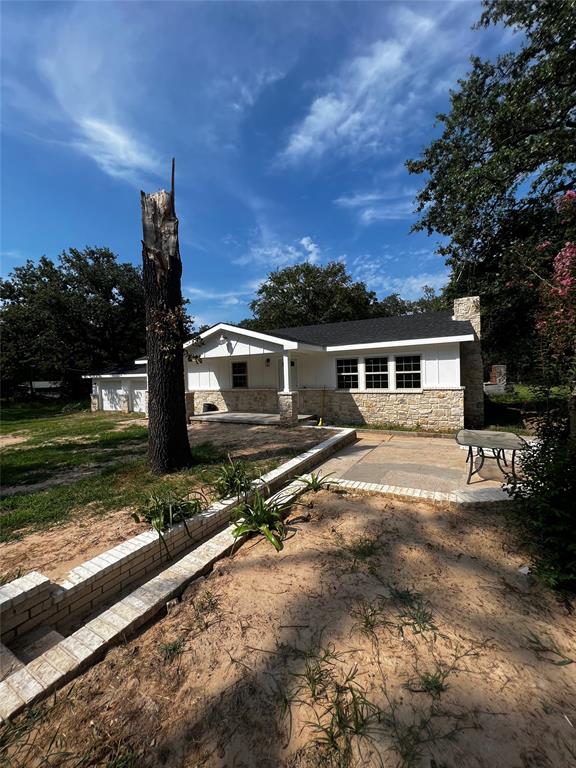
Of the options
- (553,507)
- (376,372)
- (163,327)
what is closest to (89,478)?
(163,327)

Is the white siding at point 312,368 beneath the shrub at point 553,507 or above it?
above

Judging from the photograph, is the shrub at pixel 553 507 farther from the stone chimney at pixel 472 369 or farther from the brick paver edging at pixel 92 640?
the stone chimney at pixel 472 369

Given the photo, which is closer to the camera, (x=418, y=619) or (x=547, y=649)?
(x=547, y=649)

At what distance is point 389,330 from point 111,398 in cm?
1735

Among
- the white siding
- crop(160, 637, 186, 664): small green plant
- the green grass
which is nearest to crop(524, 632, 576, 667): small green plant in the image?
crop(160, 637, 186, 664): small green plant

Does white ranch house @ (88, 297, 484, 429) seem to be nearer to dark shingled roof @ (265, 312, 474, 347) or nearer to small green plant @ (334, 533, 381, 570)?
dark shingled roof @ (265, 312, 474, 347)

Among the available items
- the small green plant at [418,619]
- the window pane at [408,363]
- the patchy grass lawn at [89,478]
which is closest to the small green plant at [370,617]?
the small green plant at [418,619]

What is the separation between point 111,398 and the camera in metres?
19.5

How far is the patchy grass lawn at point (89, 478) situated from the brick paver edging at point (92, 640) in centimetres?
124

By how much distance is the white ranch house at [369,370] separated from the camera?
10.1 metres

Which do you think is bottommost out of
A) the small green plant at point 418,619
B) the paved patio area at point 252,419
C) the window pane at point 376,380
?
the small green plant at point 418,619

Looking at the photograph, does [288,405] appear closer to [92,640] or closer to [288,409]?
[288,409]

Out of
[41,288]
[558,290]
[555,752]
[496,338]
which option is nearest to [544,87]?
[496,338]

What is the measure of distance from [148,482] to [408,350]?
896 centimetres
